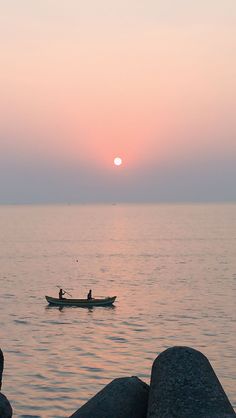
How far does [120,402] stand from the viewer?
13.2m

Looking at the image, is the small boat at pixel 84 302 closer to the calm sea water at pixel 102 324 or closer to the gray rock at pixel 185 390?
the calm sea water at pixel 102 324

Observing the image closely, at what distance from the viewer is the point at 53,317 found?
61.2m

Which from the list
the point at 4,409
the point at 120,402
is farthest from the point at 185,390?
the point at 4,409

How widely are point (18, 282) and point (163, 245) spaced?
90.4 meters

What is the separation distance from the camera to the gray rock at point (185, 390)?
12312 millimetres

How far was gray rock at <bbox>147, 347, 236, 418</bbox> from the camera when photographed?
12.3 metres

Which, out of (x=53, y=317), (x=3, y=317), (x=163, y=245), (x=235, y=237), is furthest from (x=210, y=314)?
(x=235, y=237)

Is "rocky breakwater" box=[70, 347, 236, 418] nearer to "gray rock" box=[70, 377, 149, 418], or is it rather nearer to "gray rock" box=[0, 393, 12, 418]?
"gray rock" box=[70, 377, 149, 418]

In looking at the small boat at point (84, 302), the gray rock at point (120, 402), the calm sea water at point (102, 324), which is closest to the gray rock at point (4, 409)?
the gray rock at point (120, 402)

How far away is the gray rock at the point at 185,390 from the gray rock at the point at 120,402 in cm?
59

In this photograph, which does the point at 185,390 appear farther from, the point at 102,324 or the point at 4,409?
the point at 102,324

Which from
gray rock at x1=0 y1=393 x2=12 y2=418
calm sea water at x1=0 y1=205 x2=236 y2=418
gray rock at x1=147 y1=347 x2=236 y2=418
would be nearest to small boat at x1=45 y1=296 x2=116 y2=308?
calm sea water at x1=0 y1=205 x2=236 y2=418

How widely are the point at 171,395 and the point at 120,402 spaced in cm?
131

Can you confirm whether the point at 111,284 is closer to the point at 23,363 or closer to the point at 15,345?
the point at 15,345
